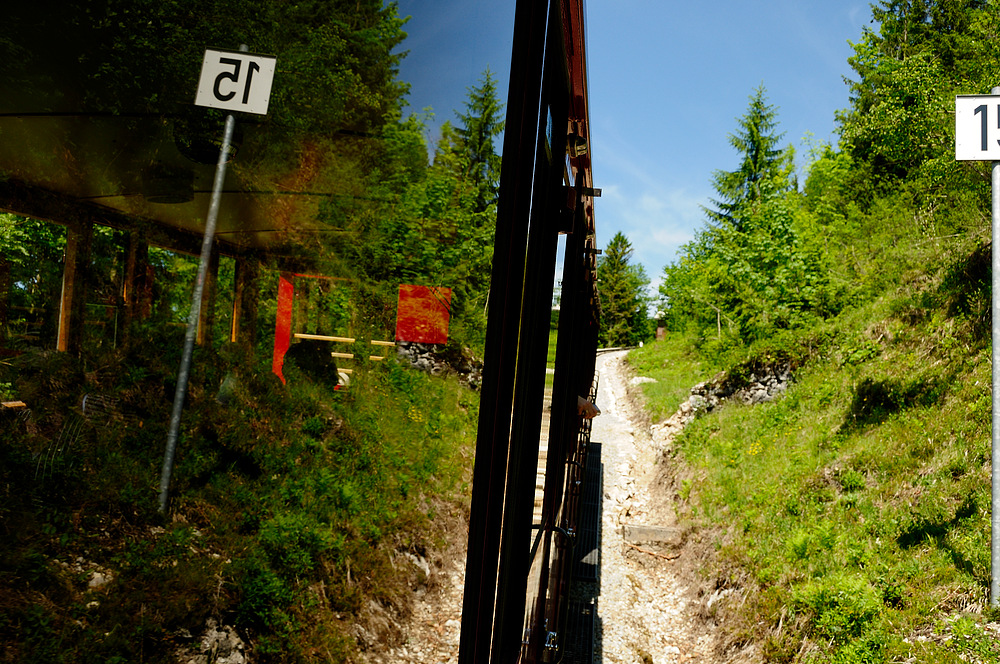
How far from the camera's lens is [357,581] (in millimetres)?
678

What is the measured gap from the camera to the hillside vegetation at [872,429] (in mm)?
4645

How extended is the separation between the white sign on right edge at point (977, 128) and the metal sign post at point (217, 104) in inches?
187

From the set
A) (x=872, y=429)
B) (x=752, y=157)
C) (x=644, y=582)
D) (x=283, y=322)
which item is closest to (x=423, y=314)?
(x=283, y=322)

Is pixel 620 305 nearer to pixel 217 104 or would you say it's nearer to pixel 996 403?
pixel 996 403

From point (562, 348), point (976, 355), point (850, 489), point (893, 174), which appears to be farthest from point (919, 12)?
point (562, 348)

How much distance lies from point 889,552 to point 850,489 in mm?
1296

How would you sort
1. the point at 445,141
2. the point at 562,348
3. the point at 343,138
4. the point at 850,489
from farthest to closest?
the point at 850,489
the point at 562,348
the point at 445,141
the point at 343,138

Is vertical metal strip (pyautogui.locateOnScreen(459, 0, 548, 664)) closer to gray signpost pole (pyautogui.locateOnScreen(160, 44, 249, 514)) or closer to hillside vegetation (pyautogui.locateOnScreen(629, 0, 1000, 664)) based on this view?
gray signpost pole (pyautogui.locateOnScreen(160, 44, 249, 514))

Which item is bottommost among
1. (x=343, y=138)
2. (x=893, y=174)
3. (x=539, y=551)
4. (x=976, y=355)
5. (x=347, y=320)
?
(x=539, y=551)

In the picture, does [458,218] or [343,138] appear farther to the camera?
[458,218]

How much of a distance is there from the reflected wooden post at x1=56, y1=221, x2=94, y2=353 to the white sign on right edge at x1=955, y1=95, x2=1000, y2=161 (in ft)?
16.0

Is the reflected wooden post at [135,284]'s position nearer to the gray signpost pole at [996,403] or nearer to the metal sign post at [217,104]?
the metal sign post at [217,104]

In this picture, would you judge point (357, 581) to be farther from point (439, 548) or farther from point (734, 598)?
point (734, 598)

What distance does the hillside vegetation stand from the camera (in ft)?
15.2
